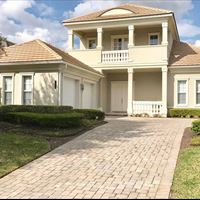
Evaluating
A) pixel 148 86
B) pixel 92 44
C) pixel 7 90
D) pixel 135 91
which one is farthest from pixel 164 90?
pixel 7 90

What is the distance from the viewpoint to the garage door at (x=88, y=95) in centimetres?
2309

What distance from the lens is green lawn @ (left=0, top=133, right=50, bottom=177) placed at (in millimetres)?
8852

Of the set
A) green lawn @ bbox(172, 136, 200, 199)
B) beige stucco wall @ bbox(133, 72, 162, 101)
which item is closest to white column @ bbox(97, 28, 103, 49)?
beige stucco wall @ bbox(133, 72, 162, 101)

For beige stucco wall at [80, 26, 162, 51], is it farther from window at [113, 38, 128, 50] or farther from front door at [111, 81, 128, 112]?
front door at [111, 81, 128, 112]

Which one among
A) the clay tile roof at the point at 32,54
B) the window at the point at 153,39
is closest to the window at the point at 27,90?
the clay tile roof at the point at 32,54

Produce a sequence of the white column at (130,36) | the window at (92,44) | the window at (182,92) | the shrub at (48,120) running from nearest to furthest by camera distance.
A: the shrub at (48,120) < the window at (182,92) < the white column at (130,36) < the window at (92,44)

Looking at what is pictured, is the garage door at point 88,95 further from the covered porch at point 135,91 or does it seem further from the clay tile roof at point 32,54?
the clay tile roof at point 32,54

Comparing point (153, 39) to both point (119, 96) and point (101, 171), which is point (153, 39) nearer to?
point (119, 96)

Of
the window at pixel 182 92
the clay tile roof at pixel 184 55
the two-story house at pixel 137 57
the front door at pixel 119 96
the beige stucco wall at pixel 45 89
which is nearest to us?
the beige stucco wall at pixel 45 89

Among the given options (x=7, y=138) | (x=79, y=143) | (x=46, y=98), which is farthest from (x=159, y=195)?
(x=46, y=98)

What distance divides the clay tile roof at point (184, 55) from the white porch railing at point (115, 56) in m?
3.45

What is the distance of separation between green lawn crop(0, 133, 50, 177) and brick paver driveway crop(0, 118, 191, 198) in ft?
1.00

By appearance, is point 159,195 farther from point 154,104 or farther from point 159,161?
point 154,104

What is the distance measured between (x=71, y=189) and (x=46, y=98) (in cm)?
1220
